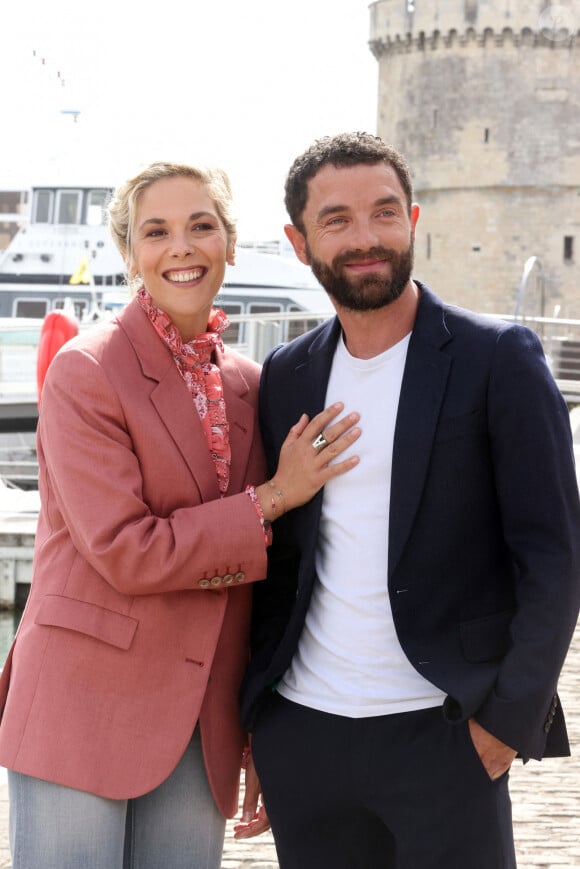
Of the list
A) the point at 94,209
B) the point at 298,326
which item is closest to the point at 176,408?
the point at 298,326

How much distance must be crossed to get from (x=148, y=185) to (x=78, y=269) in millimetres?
20550

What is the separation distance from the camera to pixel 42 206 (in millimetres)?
24391

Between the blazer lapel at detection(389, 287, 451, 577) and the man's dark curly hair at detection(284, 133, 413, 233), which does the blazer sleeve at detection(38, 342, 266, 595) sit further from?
the man's dark curly hair at detection(284, 133, 413, 233)

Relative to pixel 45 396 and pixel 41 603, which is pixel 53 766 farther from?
pixel 45 396

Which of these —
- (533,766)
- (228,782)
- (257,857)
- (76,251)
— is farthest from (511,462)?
(76,251)

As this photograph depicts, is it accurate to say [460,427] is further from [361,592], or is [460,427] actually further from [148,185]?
[148,185]

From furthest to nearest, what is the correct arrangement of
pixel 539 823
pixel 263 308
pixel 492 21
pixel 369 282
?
1. pixel 492 21
2. pixel 263 308
3. pixel 539 823
4. pixel 369 282

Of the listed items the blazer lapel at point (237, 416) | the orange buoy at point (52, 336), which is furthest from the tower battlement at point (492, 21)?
the blazer lapel at point (237, 416)

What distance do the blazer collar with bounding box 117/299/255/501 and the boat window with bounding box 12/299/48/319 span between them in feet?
70.7

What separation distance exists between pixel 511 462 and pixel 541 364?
0.17 meters

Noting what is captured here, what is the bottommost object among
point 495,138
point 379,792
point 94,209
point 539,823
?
point 539,823

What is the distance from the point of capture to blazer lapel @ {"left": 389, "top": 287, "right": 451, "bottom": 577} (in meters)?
2.20

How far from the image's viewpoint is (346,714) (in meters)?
2.22

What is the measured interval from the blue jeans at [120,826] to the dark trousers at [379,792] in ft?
0.38
